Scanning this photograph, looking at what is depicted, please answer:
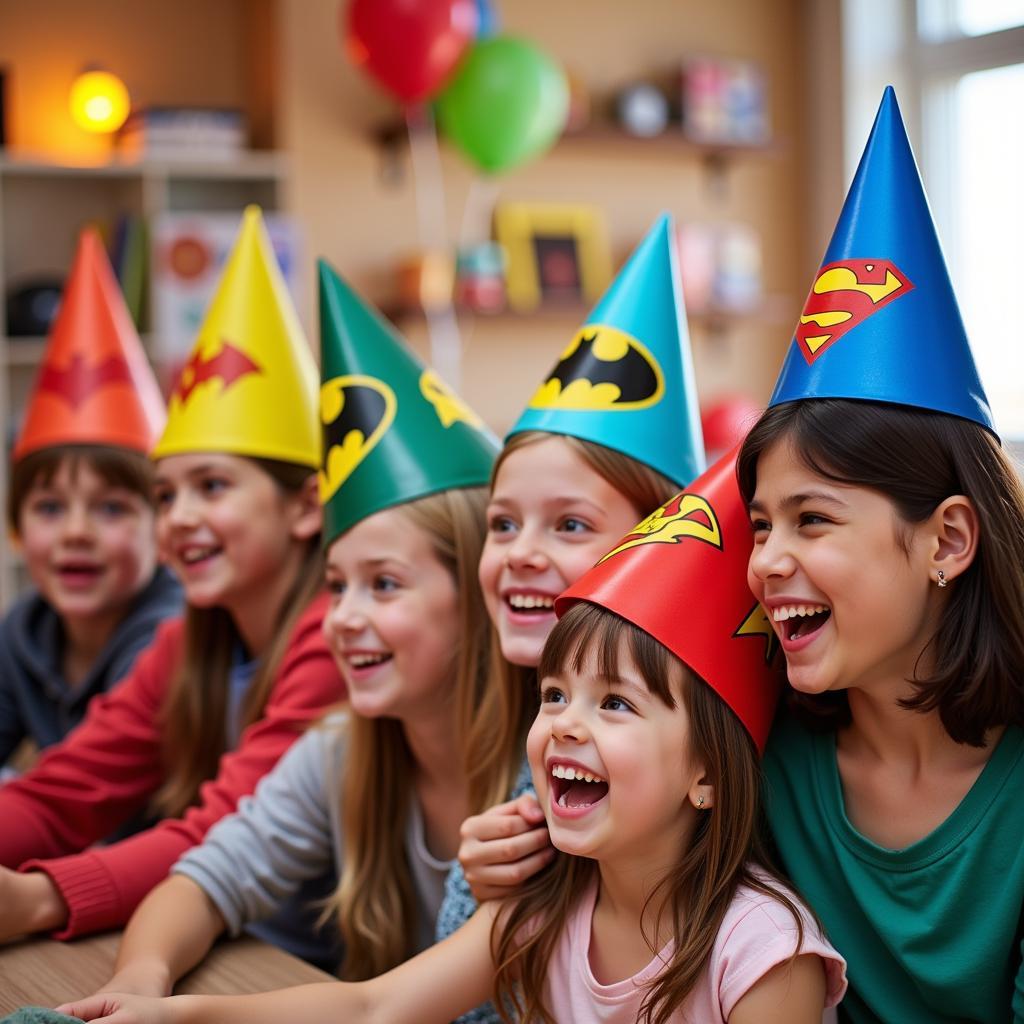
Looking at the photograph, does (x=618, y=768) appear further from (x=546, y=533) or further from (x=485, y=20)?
(x=485, y=20)

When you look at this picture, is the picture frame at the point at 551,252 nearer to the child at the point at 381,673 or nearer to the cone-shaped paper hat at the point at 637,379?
the child at the point at 381,673

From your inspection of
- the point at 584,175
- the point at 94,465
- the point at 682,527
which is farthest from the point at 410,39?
the point at 682,527

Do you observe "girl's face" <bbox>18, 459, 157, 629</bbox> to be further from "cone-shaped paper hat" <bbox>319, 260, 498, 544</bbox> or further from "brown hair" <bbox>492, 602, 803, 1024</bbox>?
"brown hair" <bbox>492, 602, 803, 1024</bbox>

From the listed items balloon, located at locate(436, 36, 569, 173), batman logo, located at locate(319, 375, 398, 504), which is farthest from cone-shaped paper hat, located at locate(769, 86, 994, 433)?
balloon, located at locate(436, 36, 569, 173)

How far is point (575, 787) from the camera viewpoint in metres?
1.16

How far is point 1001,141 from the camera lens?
538 cm

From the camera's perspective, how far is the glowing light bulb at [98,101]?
4672 mm

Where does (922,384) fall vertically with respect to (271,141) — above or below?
below

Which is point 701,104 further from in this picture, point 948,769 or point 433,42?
point 948,769

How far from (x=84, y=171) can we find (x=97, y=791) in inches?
124

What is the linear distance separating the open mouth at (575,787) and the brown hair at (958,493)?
0.28 m

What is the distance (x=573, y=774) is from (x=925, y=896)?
30 cm

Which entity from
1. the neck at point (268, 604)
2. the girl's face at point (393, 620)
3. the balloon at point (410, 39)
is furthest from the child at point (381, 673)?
the balloon at point (410, 39)

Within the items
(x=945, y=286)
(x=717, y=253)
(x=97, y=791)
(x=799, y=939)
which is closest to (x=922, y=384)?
(x=945, y=286)
